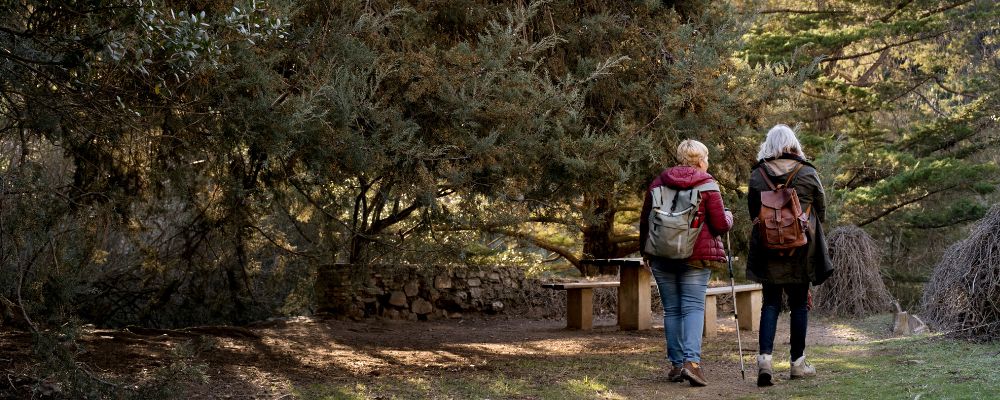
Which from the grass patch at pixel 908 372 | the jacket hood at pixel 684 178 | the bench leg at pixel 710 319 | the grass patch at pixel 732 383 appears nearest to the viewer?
the grass patch at pixel 908 372

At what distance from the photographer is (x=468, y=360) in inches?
316

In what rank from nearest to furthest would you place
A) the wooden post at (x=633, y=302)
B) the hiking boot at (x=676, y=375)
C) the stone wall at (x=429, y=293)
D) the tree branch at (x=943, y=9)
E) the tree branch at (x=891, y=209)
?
1. the hiking boot at (x=676, y=375)
2. the wooden post at (x=633, y=302)
3. the stone wall at (x=429, y=293)
4. the tree branch at (x=891, y=209)
5. the tree branch at (x=943, y=9)

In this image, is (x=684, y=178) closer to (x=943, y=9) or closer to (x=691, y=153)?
(x=691, y=153)

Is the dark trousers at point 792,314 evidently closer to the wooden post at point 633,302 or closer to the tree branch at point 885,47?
the wooden post at point 633,302

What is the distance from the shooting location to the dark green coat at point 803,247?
5.65 metres

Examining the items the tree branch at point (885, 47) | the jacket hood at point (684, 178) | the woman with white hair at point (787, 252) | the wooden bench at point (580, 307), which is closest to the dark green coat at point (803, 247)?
the woman with white hair at point (787, 252)

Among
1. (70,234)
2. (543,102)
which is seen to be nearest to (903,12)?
(543,102)

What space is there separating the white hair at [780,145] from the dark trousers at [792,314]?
838 mm

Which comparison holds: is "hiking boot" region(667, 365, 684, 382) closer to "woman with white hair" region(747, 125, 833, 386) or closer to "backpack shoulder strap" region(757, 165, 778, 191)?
"woman with white hair" region(747, 125, 833, 386)

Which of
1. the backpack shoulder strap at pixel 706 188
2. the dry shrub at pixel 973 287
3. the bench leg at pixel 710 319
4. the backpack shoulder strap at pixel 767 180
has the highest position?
the backpack shoulder strap at pixel 767 180

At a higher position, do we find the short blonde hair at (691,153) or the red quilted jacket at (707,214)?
the short blonde hair at (691,153)

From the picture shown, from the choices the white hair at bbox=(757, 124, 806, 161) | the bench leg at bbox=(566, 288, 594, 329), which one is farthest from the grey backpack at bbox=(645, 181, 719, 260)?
the bench leg at bbox=(566, 288, 594, 329)

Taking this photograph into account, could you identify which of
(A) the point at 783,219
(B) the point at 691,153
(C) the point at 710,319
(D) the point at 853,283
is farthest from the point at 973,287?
(D) the point at 853,283

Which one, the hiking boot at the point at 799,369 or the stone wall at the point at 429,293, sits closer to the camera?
the hiking boot at the point at 799,369
